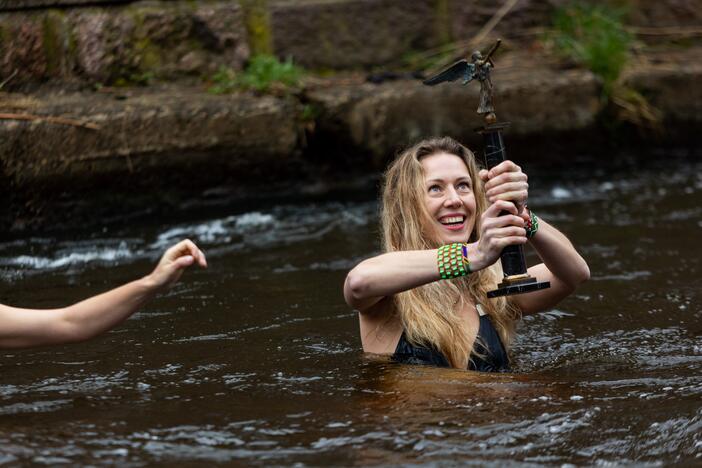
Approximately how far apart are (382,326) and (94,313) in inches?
52.3

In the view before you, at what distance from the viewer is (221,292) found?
18.9ft

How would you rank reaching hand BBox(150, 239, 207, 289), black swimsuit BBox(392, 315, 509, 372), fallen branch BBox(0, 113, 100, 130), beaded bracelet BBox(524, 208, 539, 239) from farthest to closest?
fallen branch BBox(0, 113, 100, 130) < black swimsuit BBox(392, 315, 509, 372) < beaded bracelet BBox(524, 208, 539, 239) < reaching hand BBox(150, 239, 207, 289)

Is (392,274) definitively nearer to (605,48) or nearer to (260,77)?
(260,77)

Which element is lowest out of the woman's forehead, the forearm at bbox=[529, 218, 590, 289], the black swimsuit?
the black swimsuit

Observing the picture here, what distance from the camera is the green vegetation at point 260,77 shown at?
7.75 metres

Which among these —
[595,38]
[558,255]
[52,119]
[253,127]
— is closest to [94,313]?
[558,255]

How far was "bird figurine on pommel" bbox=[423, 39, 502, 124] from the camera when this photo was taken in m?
3.61

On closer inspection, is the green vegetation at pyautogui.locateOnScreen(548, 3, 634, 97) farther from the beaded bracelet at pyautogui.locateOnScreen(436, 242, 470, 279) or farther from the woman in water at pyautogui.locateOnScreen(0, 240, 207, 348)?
the woman in water at pyautogui.locateOnScreen(0, 240, 207, 348)

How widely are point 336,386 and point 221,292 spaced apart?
193 cm

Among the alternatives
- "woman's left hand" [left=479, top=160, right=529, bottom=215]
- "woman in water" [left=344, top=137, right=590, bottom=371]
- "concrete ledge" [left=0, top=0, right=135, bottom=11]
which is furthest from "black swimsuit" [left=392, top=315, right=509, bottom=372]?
"concrete ledge" [left=0, top=0, right=135, bottom=11]

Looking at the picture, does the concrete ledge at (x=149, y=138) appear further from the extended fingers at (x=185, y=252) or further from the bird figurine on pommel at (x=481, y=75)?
the extended fingers at (x=185, y=252)

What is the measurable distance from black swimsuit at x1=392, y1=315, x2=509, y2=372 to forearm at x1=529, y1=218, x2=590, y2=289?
0.35 metres

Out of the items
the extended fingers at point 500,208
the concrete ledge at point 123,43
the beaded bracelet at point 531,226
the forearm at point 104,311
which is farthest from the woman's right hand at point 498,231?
the concrete ledge at point 123,43

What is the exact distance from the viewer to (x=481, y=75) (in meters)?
3.65
